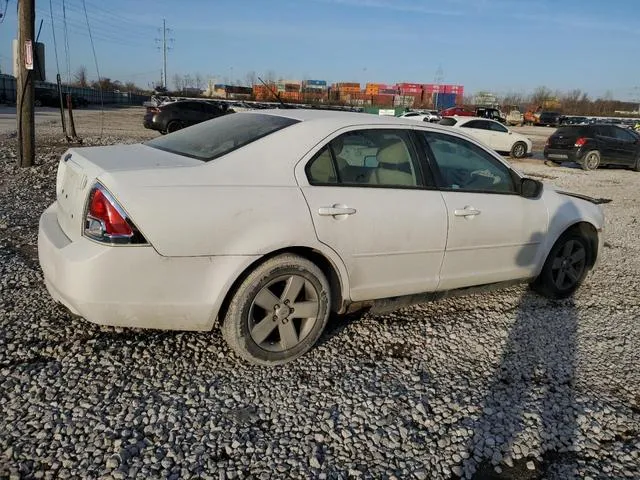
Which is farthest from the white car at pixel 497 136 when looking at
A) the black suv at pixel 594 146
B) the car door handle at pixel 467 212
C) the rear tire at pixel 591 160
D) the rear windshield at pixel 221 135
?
the rear windshield at pixel 221 135

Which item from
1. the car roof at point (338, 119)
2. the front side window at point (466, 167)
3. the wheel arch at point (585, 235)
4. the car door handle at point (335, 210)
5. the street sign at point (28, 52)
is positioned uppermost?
the street sign at point (28, 52)

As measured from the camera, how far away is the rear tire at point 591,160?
57.4ft

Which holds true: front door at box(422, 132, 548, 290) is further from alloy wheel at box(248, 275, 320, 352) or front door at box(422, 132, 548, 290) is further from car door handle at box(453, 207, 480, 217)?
alloy wheel at box(248, 275, 320, 352)

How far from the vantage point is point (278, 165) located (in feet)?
10.3

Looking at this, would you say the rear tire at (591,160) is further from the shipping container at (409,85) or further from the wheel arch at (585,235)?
the shipping container at (409,85)

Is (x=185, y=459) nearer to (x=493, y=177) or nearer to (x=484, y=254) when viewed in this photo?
(x=484, y=254)

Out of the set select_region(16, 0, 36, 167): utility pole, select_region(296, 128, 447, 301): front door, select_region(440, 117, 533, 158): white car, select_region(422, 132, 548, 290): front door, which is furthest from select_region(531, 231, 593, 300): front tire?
select_region(440, 117, 533, 158): white car

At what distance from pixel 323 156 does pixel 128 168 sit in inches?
46.7

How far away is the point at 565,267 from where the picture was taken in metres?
4.72

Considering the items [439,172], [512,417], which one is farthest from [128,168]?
[512,417]

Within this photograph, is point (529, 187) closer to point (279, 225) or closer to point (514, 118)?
point (279, 225)

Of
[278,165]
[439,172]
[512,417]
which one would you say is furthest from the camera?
[439,172]

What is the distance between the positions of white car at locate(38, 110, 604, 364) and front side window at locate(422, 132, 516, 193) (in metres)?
0.01

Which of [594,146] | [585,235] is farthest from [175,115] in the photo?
[585,235]
